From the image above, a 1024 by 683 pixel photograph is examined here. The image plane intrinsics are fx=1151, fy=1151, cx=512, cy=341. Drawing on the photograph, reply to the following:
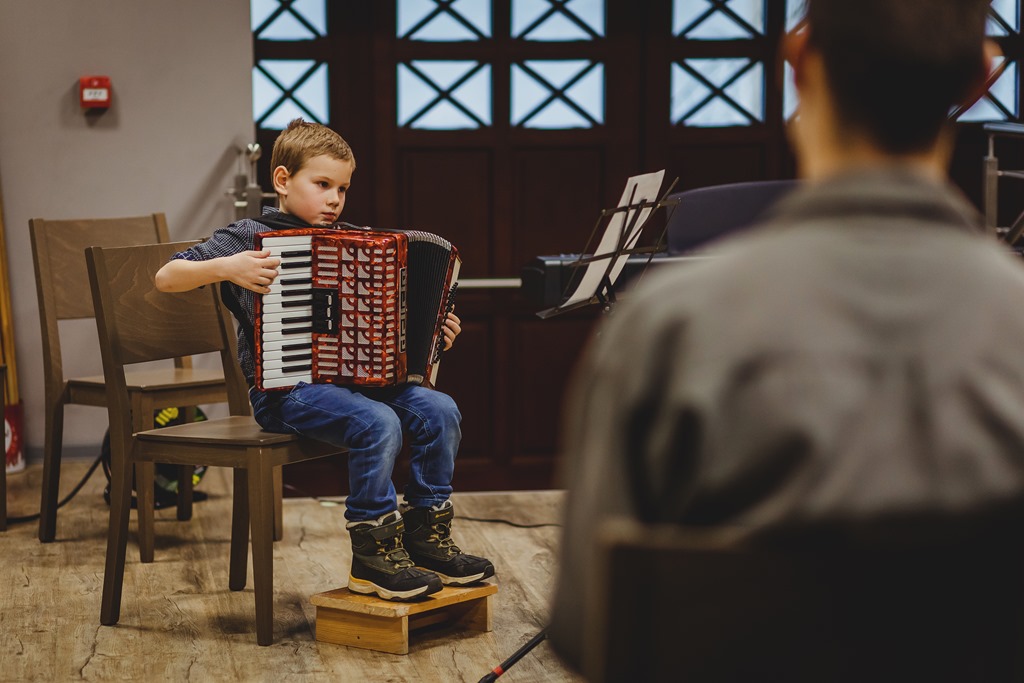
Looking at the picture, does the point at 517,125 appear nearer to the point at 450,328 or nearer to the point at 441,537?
the point at 450,328

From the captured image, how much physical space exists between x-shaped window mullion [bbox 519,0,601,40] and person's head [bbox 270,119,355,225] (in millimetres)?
1865

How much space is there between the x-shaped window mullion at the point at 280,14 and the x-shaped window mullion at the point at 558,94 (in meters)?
0.81

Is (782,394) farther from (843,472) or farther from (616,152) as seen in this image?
(616,152)

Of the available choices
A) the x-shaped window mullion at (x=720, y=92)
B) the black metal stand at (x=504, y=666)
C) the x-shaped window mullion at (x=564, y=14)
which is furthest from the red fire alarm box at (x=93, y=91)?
the black metal stand at (x=504, y=666)

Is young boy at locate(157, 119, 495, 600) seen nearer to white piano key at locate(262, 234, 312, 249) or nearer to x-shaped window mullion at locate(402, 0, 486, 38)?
white piano key at locate(262, 234, 312, 249)

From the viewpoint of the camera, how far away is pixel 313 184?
272cm

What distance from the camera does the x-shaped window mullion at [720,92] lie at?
4.57 m

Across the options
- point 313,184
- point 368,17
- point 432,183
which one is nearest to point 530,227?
point 432,183

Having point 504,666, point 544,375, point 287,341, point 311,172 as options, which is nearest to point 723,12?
point 544,375

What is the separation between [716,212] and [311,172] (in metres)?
1.62

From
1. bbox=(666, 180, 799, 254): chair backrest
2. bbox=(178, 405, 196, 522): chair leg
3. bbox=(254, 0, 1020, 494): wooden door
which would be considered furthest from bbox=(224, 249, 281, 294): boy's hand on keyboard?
bbox=(254, 0, 1020, 494): wooden door

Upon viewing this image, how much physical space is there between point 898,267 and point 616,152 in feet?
12.5

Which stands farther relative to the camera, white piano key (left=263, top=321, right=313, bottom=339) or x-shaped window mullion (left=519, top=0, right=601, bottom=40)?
x-shaped window mullion (left=519, top=0, right=601, bottom=40)

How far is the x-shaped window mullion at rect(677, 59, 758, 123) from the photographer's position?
4.57m
